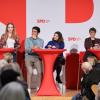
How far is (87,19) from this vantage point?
9836mm

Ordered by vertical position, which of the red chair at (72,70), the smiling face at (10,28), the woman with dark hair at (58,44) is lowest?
the red chair at (72,70)

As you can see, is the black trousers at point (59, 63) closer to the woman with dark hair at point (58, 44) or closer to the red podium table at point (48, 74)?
the woman with dark hair at point (58, 44)

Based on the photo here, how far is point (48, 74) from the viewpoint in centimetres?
827

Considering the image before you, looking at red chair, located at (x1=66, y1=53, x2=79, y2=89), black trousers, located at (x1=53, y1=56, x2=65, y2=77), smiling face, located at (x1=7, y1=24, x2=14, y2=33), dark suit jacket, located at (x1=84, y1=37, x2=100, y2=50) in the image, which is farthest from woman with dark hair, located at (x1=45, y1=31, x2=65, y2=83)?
smiling face, located at (x1=7, y1=24, x2=14, y2=33)

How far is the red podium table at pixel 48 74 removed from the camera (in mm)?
8234

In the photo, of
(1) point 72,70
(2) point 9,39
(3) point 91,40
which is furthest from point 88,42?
(2) point 9,39

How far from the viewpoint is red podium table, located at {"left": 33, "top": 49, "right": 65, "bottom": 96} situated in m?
8.23

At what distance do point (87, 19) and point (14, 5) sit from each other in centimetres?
166

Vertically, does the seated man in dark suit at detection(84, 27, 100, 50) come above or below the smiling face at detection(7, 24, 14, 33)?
below

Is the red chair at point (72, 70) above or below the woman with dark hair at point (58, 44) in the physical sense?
below

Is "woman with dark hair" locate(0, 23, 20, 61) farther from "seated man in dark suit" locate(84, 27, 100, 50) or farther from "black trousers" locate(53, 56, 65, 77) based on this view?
"seated man in dark suit" locate(84, 27, 100, 50)

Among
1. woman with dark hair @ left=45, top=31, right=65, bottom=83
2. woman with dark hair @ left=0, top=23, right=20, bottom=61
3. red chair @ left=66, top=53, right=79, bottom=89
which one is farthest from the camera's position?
red chair @ left=66, top=53, right=79, bottom=89

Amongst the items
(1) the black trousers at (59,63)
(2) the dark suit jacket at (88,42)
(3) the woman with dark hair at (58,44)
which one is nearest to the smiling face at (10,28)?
(3) the woman with dark hair at (58,44)

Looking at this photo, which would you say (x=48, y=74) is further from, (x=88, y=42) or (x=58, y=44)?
(x=88, y=42)
